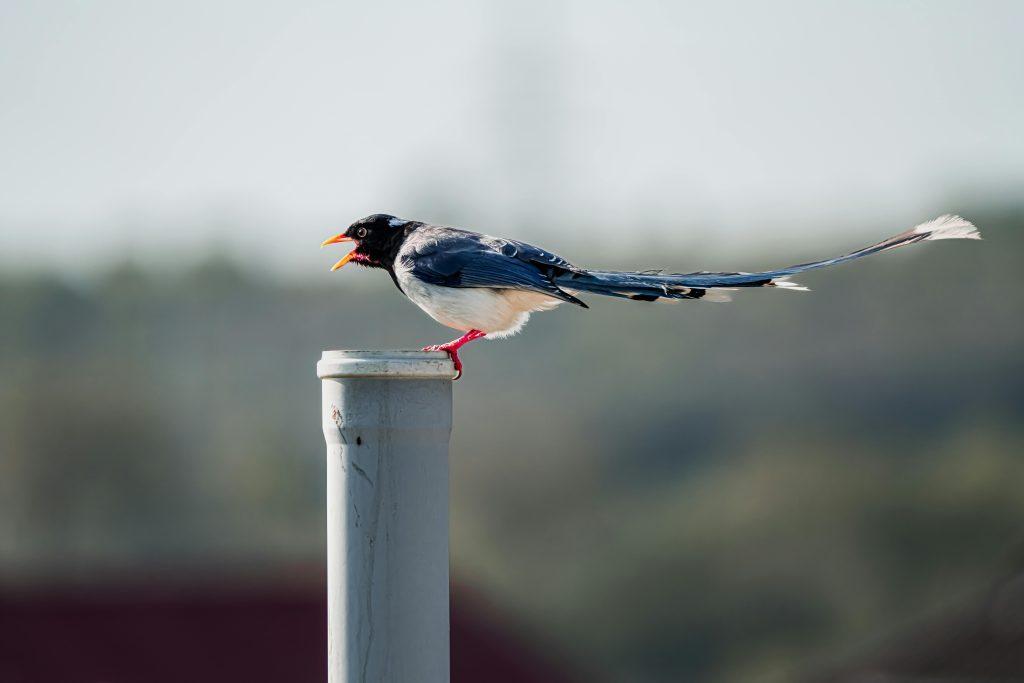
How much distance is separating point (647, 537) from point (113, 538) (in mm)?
19219

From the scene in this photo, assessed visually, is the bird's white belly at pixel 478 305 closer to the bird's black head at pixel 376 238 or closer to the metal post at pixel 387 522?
the bird's black head at pixel 376 238

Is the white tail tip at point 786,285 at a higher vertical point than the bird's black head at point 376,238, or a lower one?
lower

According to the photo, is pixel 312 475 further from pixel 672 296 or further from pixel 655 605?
pixel 672 296

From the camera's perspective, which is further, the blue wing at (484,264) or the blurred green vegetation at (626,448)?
the blurred green vegetation at (626,448)

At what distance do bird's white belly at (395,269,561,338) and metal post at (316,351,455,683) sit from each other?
203cm

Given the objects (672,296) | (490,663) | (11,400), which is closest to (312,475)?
(11,400)

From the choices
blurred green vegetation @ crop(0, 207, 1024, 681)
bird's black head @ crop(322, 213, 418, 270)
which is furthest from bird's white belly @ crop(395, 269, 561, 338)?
blurred green vegetation @ crop(0, 207, 1024, 681)

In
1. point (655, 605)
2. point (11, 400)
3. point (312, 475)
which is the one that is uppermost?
point (11, 400)

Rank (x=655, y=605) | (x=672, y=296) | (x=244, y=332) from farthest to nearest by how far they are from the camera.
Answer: (x=244, y=332) → (x=655, y=605) → (x=672, y=296)

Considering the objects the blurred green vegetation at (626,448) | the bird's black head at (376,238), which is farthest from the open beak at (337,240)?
the blurred green vegetation at (626,448)

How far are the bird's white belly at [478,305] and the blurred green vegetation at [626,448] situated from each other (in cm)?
2650

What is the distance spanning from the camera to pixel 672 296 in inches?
191

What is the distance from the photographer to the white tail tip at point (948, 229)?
4219 mm

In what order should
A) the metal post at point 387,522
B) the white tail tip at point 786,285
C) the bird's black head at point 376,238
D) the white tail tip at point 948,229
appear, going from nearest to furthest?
the metal post at point 387,522 → the white tail tip at point 948,229 → the white tail tip at point 786,285 → the bird's black head at point 376,238
